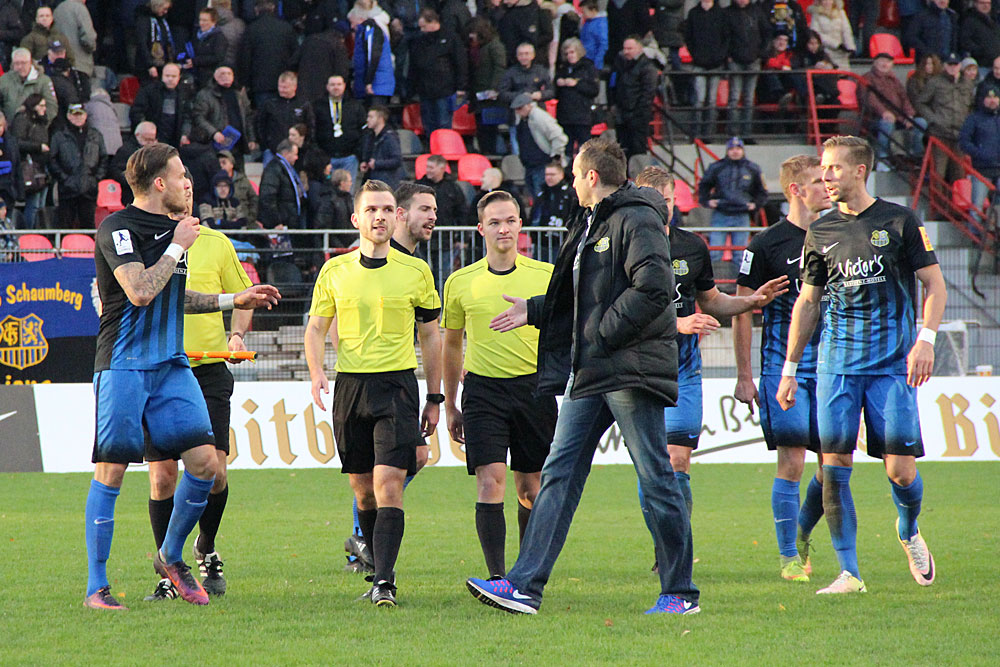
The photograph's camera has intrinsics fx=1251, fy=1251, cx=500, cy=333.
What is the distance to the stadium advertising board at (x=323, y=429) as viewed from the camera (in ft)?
43.7

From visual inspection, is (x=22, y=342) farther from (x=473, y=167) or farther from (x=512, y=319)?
(x=512, y=319)

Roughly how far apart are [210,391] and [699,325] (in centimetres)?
285

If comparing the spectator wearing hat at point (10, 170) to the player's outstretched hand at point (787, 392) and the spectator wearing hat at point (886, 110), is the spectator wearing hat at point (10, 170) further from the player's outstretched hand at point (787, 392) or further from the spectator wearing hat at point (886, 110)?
the spectator wearing hat at point (886, 110)

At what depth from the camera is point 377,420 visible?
6582 mm

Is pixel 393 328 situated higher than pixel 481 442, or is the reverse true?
pixel 393 328

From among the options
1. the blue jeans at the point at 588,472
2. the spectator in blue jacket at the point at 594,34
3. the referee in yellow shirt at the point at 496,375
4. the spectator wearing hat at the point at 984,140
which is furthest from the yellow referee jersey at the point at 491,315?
the spectator wearing hat at the point at 984,140

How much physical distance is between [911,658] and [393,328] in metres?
3.08

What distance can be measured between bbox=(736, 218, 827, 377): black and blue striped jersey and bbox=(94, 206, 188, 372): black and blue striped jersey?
132 inches

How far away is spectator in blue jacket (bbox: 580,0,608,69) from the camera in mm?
19828

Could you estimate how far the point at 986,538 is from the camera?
28.2ft

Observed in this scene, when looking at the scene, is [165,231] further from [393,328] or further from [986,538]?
[986,538]

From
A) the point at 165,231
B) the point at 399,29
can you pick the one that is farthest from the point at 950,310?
the point at 165,231

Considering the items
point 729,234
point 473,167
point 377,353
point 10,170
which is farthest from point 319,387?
point 473,167

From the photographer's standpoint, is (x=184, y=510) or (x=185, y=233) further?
(x=184, y=510)
